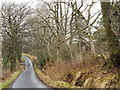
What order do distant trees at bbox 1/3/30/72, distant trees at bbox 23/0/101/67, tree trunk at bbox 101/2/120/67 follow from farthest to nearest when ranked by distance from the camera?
1. distant trees at bbox 1/3/30/72
2. distant trees at bbox 23/0/101/67
3. tree trunk at bbox 101/2/120/67

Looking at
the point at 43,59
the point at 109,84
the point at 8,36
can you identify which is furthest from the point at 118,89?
the point at 43,59

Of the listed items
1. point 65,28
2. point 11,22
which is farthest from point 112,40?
point 11,22

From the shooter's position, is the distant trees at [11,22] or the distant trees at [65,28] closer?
the distant trees at [65,28]

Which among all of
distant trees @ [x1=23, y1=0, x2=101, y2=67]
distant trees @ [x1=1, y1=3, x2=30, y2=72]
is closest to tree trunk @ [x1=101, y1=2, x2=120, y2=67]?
distant trees @ [x1=23, y1=0, x2=101, y2=67]

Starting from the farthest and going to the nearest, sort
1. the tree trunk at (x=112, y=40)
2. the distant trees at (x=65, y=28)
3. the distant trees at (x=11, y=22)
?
the distant trees at (x=11, y=22), the distant trees at (x=65, y=28), the tree trunk at (x=112, y=40)

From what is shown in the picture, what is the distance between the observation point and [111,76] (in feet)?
22.3

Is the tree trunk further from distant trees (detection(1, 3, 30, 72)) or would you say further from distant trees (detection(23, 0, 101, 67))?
distant trees (detection(1, 3, 30, 72))

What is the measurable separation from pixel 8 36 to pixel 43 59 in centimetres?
977

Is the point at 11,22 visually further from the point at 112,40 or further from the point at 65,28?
the point at 112,40

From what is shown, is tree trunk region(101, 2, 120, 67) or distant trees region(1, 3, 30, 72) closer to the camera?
tree trunk region(101, 2, 120, 67)

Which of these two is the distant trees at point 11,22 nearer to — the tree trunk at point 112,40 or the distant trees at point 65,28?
the distant trees at point 65,28

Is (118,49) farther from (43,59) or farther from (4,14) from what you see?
(43,59)

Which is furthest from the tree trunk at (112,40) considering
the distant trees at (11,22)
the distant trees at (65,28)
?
the distant trees at (11,22)

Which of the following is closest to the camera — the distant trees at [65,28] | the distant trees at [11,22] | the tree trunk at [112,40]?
the tree trunk at [112,40]
